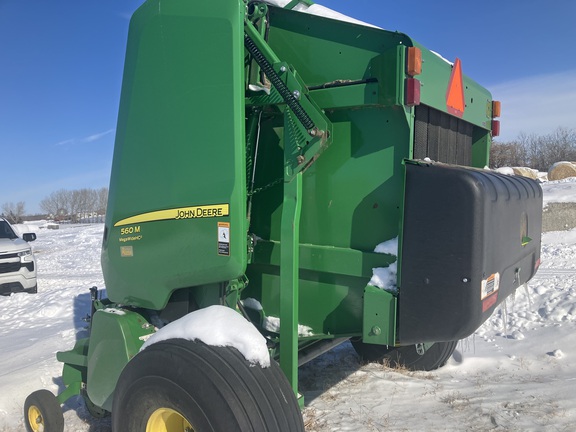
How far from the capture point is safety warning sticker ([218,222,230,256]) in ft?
8.33

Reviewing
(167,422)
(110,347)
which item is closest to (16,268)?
(110,347)

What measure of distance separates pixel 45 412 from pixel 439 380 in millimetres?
3180

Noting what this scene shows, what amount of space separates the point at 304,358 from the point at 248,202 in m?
1.18

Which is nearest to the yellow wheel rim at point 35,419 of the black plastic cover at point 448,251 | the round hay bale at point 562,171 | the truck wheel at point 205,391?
the truck wheel at point 205,391

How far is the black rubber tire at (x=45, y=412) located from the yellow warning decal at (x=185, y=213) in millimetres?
1443

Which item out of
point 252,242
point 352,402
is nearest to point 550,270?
point 352,402

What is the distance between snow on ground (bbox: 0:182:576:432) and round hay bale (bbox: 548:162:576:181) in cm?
1464

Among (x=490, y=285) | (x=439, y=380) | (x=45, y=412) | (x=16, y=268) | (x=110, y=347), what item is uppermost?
(x=490, y=285)

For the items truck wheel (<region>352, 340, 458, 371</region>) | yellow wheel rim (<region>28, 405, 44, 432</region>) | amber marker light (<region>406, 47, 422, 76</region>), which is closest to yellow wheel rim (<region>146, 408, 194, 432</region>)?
yellow wheel rim (<region>28, 405, 44, 432</region>)

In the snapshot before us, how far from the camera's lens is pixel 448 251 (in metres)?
2.26

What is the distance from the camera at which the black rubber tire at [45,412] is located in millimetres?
3289

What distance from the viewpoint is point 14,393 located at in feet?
13.1

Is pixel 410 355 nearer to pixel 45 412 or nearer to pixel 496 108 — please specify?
pixel 496 108

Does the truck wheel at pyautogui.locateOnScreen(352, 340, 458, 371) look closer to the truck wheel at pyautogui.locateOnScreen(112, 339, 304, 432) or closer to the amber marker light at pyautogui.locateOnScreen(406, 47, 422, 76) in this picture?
the truck wheel at pyautogui.locateOnScreen(112, 339, 304, 432)
